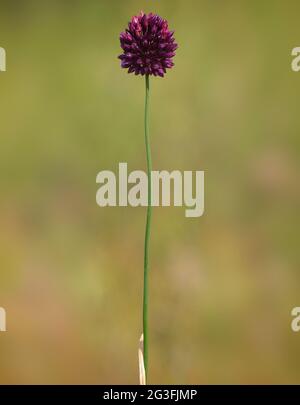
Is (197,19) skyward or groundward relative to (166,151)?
skyward

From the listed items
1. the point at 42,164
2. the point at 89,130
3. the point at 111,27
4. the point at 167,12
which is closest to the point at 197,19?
the point at 167,12

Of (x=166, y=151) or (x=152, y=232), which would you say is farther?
(x=166, y=151)

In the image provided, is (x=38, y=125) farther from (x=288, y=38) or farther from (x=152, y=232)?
(x=288, y=38)

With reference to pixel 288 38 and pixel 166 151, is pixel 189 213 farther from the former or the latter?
pixel 288 38

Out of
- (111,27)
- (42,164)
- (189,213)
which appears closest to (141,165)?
(189,213)

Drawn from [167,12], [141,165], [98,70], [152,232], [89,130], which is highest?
[167,12]

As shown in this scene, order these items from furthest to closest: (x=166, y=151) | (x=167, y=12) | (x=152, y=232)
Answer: (x=167, y=12)
(x=166, y=151)
(x=152, y=232)

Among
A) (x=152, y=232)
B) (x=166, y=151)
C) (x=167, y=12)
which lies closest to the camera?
(x=152, y=232)
